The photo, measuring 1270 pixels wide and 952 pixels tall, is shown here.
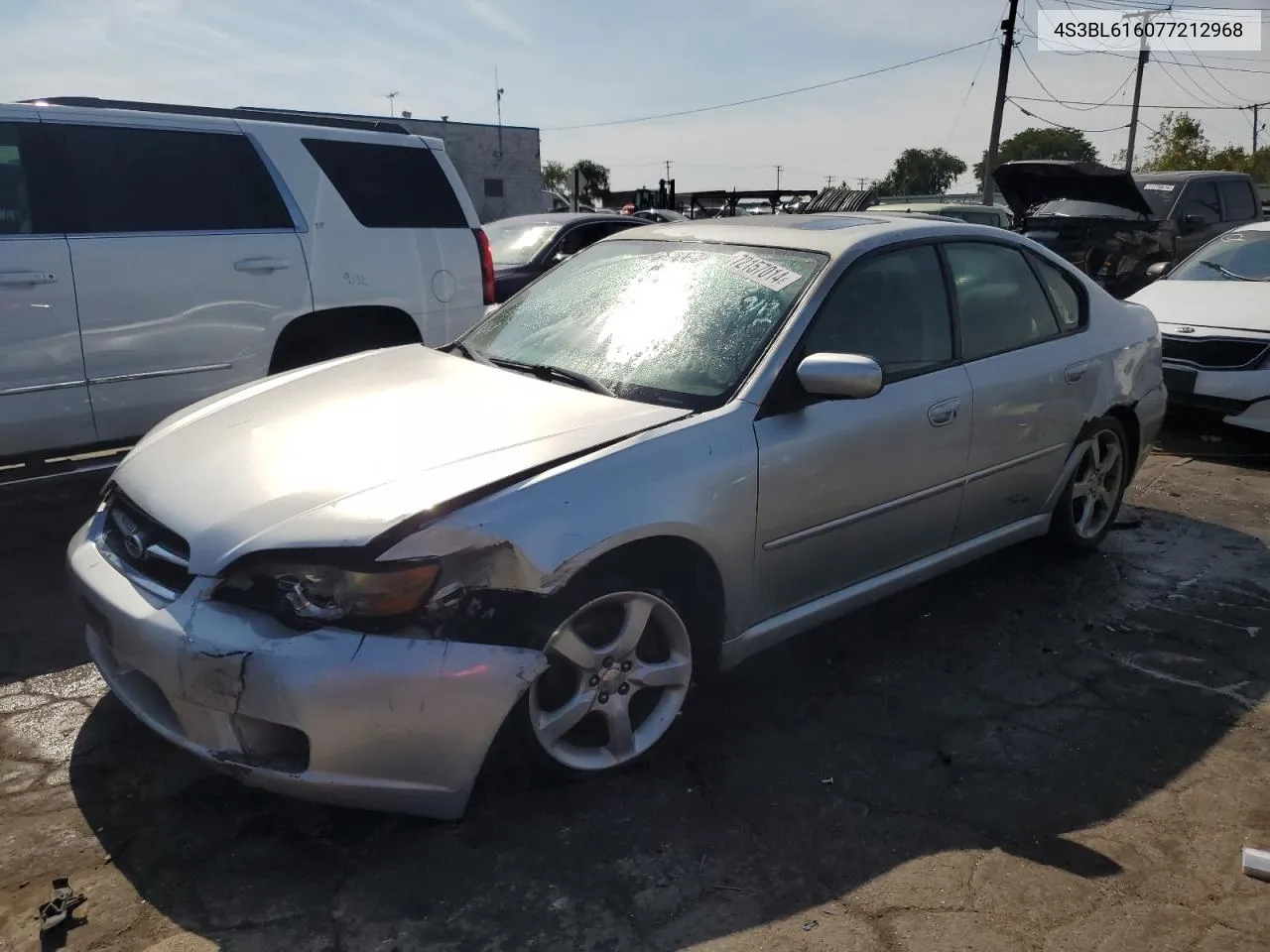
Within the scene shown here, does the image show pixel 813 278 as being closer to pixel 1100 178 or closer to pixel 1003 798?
pixel 1003 798

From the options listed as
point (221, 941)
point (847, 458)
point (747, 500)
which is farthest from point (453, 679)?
point (847, 458)

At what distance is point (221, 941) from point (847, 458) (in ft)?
7.25

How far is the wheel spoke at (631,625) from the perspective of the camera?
2.79 meters

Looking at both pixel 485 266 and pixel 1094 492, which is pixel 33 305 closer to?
pixel 485 266

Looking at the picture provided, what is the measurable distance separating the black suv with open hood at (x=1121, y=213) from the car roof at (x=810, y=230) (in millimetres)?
9005

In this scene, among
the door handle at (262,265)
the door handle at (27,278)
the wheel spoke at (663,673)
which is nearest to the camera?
the wheel spoke at (663,673)

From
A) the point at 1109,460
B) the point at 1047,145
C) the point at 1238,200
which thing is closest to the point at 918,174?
the point at 1047,145

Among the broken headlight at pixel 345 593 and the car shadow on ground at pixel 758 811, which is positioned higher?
the broken headlight at pixel 345 593

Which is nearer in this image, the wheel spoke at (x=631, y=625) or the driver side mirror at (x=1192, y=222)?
the wheel spoke at (x=631, y=625)

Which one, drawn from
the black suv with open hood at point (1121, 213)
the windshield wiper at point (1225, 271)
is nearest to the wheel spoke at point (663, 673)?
the windshield wiper at point (1225, 271)

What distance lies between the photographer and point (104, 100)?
5047 mm

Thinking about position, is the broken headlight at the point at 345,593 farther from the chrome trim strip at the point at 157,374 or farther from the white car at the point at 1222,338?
the white car at the point at 1222,338

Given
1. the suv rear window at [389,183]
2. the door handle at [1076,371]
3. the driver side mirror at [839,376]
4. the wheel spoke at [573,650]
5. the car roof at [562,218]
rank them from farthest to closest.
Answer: the car roof at [562,218] < the suv rear window at [389,183] < the door handle at [1076,371] < the driver side mirror at [839,376] < the wheel spoke at [573,650]

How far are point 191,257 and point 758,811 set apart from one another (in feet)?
12.6
